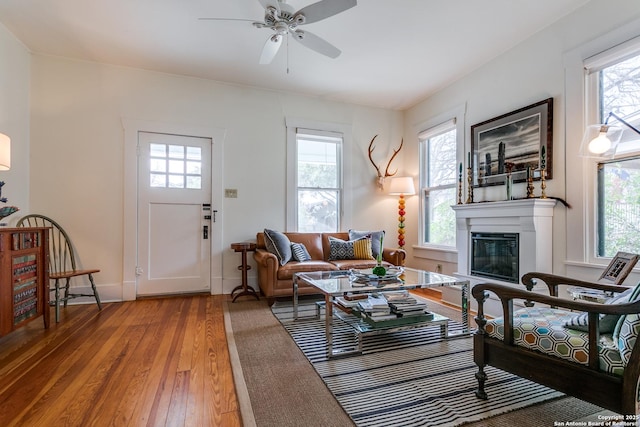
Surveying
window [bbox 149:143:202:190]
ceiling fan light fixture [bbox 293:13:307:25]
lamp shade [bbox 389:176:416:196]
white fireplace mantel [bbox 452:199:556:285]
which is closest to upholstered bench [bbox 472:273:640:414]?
white fireplace mantel [bbox 452:199:556:285]

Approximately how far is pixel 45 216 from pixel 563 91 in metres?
5.33

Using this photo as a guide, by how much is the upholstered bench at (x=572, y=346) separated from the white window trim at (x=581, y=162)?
3.27ft

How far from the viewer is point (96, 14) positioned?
2633 millimetres

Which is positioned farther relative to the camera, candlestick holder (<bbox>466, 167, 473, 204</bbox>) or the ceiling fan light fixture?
candlestick holder (<bbox>466, 167, 473, 204</bbox>)

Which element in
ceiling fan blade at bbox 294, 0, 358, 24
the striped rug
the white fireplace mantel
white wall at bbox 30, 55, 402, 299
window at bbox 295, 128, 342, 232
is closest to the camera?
the striped rug

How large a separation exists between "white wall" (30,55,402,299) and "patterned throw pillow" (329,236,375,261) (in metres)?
0.70

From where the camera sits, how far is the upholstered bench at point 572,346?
3.71 feet

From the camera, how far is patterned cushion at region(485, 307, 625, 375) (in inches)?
46.4

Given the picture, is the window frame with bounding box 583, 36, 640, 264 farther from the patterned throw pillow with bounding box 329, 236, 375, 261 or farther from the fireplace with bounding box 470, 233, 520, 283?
the patterned throw pillow with bounding box 329, 236, 375, 261

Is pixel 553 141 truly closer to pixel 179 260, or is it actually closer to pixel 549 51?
pixel 549 51

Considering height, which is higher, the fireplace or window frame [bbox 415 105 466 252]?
window frame [bbox 415 105 466 252]

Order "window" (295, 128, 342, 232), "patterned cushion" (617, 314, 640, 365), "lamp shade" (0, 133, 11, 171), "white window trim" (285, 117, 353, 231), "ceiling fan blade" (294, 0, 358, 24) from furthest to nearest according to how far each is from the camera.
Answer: "window" (295, 128, 342, 232), "white window trim" (285, 117, 353, 231), "lamp shade" (0, 133, 11, 171), "ceiling fan blade" (294, 0, 358, 24), "patterned cushion" (617, 314, 640, 365)

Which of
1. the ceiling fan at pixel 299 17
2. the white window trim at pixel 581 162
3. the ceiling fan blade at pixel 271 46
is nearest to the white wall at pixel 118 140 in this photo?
the ceiling fan blade at pixel 271 46

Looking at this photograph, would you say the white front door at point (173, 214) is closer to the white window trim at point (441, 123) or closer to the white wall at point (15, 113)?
the white wall at point (15, 113)
